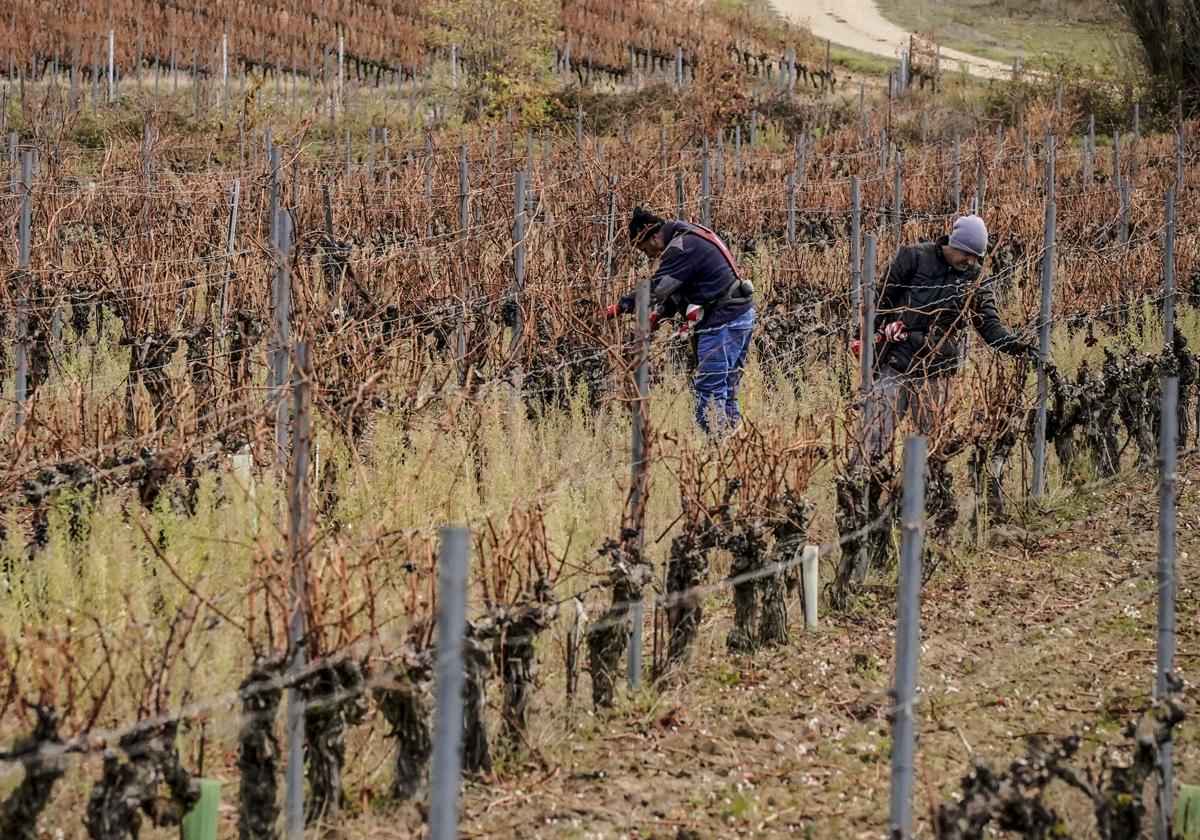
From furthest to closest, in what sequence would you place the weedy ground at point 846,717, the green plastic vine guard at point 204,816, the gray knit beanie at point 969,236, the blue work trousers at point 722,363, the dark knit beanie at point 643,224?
1. the blue work trousers at point 722,363
2. the dark knit beanie at point 643,224
3. the gray knit beanie at point 969,236
4. the weedy ground at point 846,717
5. the green plastic vine guard at point 204,816

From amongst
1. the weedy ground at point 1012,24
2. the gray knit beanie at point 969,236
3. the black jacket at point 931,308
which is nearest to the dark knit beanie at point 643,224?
the black jacket at point 931,308

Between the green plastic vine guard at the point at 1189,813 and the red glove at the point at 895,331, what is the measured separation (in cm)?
322

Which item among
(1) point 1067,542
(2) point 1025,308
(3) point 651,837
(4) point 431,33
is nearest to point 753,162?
(2) point 1025,308

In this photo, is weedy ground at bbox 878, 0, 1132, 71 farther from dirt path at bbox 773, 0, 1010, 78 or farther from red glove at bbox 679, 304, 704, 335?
red glove at bbox 679, 304, 704, 335

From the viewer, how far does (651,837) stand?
3527 mm

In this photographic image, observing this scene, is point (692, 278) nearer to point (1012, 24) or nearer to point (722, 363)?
point (722, 363)

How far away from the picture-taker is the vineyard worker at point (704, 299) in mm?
6605

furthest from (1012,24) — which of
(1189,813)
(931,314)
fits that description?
(1189,813)

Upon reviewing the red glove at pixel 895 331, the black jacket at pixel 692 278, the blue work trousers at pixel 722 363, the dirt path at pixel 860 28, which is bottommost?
the blue work trousers at pixel 722 363

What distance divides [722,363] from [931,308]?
3.32 ft

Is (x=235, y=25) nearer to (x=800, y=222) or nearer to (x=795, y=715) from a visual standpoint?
(x=800, y=222)

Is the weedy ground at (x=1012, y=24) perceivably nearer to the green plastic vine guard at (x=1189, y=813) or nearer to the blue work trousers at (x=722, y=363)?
the blue work trousers at (x=722, y=363)

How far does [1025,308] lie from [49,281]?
6.03 metres

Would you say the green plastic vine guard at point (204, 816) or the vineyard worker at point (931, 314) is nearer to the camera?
the green plastic vine guard at point (204, 816)
